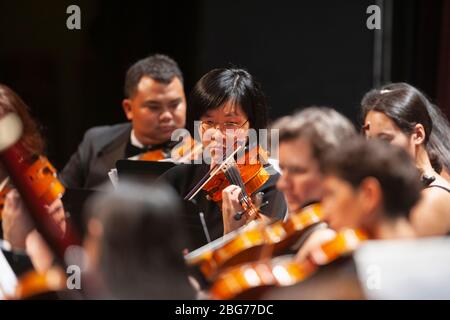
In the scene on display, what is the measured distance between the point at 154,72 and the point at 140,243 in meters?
1.50

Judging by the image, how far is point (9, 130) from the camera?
2666 millimetres

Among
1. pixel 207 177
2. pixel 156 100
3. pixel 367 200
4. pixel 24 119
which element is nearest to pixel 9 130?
pixel 24 119

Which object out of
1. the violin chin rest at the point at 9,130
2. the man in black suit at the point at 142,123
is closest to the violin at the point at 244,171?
the violin chin rest at the point at 9,130

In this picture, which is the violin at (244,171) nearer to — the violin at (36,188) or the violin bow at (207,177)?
the violin bow at (207,177)

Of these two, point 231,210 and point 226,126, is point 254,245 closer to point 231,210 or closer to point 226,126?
point 231,210

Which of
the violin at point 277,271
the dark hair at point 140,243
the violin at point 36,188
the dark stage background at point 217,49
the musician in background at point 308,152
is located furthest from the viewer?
the dark stage background at point 217,49

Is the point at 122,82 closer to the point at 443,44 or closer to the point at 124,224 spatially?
the point at 443,44

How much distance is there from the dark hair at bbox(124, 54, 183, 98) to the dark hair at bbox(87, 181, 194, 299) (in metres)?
1.39

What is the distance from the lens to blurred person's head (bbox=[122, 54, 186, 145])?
3320mm

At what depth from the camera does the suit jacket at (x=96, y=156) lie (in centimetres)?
337

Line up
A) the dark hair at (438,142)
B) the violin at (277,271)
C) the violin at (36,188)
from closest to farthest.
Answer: the violin at (277,271)
the violin at (36,188)
the dark hair at (438,142)

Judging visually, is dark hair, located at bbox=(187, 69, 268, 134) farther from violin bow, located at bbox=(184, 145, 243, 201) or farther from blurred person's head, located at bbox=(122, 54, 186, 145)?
blurred person's head, located at bbox=(122, 54, 186, 145)

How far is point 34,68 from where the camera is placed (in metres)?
4.30

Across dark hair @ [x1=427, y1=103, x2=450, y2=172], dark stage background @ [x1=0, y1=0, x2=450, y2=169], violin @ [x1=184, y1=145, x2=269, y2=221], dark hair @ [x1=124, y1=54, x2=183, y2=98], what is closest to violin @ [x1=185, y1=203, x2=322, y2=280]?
violin @ [x1=184, y1=145, x2=269, y2=221]
